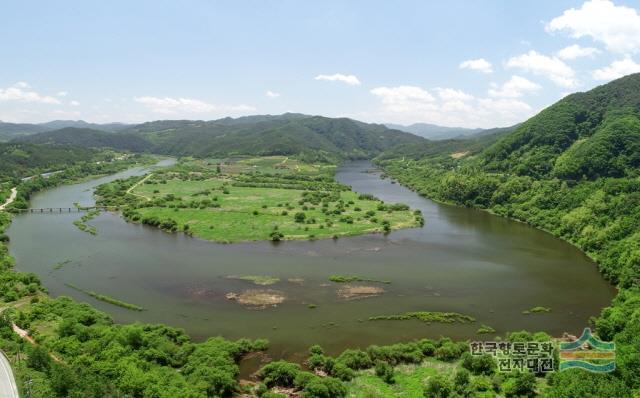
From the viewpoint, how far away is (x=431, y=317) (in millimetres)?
50406

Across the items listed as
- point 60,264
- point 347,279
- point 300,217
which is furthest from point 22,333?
point 300,217

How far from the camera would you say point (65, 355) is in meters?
37.3

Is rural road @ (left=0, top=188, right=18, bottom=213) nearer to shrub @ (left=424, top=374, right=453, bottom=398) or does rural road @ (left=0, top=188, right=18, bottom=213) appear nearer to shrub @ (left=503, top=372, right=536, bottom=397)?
shrub @ (left=424, top=374, right=453, bottom=398)

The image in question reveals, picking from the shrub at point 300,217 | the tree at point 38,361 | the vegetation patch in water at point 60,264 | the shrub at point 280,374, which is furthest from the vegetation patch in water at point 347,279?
the vegetation patch in water at point 60,264

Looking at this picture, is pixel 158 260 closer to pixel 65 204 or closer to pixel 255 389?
pixel 255 389

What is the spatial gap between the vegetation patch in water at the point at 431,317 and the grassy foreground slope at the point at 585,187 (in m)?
13.5

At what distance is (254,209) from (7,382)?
79326mm

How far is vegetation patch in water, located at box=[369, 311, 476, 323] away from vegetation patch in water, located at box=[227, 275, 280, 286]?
16.5 metres

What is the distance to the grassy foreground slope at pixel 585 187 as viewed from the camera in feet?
143

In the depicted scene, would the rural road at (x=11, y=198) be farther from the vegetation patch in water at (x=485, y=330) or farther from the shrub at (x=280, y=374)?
the vegetation patch in water at (x=485, y=330)

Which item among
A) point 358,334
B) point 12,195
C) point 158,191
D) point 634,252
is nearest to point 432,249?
point 634,252

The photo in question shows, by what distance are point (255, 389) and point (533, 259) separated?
55963 millimetres

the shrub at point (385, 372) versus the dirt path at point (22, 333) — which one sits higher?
the dirt path at point (22, 333)

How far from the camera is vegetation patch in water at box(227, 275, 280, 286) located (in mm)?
60547
